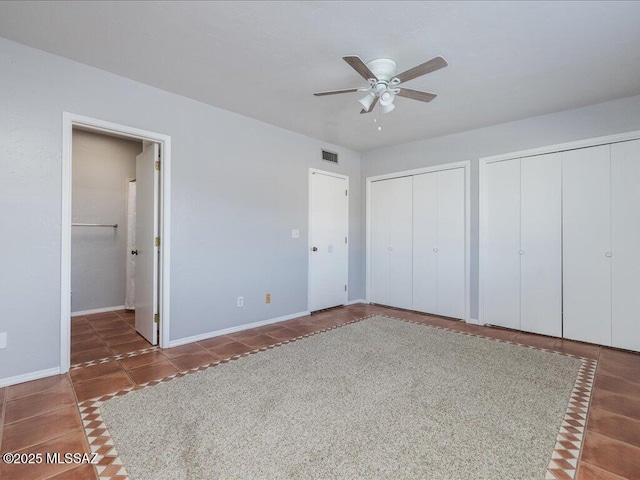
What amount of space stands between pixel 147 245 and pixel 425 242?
3.81 meters

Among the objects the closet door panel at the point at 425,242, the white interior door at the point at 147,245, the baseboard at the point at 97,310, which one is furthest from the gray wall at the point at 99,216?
the closet door panel at the point at 425,242

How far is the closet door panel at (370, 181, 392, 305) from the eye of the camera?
5.35 meters

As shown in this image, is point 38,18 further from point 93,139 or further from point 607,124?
point 607,124

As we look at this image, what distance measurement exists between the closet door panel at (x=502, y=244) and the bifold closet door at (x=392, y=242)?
43.8 inches

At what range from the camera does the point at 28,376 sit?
2.52m

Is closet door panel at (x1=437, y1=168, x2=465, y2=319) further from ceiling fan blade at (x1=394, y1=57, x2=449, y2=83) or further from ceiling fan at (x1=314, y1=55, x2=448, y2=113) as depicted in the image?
ceiling fan blade at (x1=394, y1=57, x2=449, y2=83)

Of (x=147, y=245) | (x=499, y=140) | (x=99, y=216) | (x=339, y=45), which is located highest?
(x=339, y=45)

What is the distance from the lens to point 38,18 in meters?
2.18

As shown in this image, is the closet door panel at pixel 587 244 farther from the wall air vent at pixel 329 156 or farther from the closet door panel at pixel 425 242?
the wall air vent at pixel 329 156

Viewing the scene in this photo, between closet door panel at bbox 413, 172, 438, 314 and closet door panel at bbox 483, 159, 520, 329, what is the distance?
2.29ft

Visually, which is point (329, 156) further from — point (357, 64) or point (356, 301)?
point (357, 64)

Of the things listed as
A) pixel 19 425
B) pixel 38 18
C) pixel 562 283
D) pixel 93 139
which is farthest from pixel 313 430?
pixel 93 139

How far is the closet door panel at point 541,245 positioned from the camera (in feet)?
12.5

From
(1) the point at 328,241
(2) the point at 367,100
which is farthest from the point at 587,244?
(1) the point at 328,241
